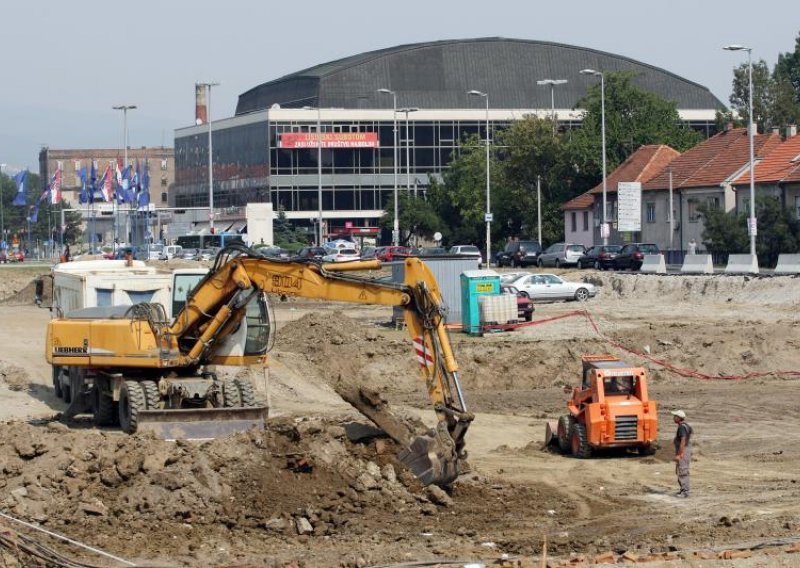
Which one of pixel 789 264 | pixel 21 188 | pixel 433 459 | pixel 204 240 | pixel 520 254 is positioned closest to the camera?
pixel 433 459

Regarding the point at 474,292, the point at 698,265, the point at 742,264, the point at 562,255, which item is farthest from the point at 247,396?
the point at 562,255

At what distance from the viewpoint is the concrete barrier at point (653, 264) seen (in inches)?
2448

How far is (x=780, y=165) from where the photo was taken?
66.1 metres

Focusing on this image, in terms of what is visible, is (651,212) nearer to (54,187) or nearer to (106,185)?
(54,187)

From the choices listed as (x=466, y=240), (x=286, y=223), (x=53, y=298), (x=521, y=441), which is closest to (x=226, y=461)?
(x=521, y=441)

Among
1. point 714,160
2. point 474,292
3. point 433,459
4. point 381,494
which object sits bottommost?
point 381,494

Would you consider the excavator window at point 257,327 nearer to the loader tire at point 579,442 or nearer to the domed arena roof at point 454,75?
the loader tire at point 579,442

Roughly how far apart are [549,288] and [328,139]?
66.4 meters

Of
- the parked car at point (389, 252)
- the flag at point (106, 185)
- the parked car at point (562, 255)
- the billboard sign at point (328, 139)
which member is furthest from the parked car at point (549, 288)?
the billboard sign at point (328, 139)

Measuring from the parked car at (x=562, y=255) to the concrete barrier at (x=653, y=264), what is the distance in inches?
281

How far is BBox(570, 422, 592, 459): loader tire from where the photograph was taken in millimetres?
23078

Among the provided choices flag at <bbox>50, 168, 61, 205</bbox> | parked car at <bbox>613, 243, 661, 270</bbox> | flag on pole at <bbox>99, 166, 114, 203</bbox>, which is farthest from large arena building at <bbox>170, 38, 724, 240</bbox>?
parked car at <bbox>613, 243, 661, 270</bbox>

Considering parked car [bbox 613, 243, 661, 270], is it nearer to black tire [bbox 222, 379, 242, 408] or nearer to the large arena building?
black tire [bbox 222, 379, 242, 408]

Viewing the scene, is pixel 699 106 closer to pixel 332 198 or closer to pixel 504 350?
pixel 332 198
